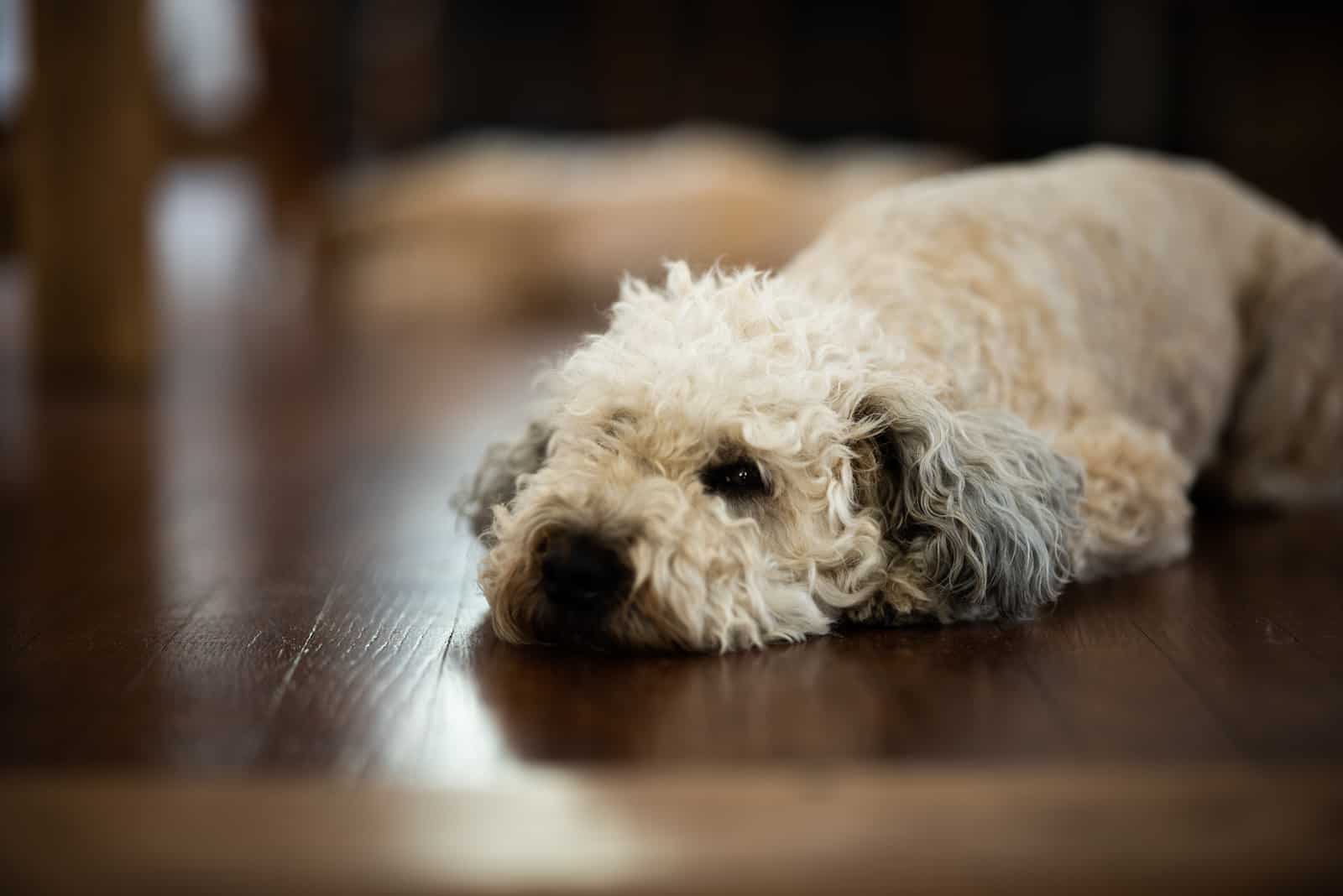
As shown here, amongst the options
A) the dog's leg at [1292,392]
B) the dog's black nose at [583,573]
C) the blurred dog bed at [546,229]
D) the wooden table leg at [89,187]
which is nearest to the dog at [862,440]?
the dog's black nose at [583,573]

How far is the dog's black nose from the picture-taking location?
6.03 feet

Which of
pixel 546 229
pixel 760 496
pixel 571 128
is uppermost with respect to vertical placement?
pixel 760 496

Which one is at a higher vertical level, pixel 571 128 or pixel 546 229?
pixel 571 128

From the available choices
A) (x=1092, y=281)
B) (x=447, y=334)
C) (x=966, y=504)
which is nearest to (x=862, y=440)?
(x=966, y=504)

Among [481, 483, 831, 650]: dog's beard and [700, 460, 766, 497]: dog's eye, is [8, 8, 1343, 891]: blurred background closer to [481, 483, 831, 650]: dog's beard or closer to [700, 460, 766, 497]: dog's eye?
[481, 483, 831, 650]: dog's beard

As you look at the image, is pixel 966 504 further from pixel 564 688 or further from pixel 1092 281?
pixel 1092 281

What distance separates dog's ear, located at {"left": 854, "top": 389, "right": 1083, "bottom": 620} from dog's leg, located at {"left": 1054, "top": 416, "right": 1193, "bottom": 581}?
223 mm

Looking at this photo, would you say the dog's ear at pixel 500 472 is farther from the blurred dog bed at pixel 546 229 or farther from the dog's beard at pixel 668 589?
the blurred dog bed at pixel 546 229

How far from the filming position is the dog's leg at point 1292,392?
301cm

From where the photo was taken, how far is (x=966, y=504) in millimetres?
1973

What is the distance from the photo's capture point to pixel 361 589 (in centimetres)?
233

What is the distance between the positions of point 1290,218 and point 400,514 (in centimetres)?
209

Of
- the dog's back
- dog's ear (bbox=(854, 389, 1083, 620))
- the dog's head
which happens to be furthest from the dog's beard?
the dog's back

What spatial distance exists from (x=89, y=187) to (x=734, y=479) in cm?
381
